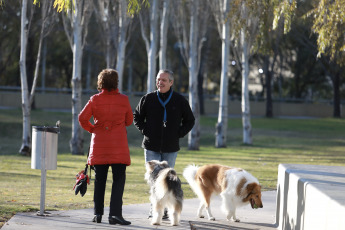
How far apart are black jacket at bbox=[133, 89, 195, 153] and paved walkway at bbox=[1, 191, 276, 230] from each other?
100cm

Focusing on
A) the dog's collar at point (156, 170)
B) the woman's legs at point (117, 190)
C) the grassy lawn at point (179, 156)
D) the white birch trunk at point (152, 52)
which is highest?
the white birch trunk at point (152, 52)

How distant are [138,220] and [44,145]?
155 cm

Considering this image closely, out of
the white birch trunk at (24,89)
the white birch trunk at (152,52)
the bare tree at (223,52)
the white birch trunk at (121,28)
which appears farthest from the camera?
the bare tree at (223,52)

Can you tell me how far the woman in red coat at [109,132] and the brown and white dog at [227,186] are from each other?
1.22 metres

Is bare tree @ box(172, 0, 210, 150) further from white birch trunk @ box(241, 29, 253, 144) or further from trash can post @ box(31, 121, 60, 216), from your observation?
trash can post @ box(31, 121, 60, 216)

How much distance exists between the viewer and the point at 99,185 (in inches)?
320

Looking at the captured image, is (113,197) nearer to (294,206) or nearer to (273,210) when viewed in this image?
(294,206)

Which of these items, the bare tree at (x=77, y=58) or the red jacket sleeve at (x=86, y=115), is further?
the bare tree at (x=77, y=58)

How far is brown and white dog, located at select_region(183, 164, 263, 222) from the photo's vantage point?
27.5ft

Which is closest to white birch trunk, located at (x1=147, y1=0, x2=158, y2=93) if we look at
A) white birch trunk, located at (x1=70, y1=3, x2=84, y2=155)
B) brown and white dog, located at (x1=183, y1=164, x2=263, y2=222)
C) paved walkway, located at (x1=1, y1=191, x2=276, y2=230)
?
white birch trunk, located at (x1=70, y1=3, x2=84, y2=155)

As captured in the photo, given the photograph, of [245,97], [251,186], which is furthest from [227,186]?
[245,97]

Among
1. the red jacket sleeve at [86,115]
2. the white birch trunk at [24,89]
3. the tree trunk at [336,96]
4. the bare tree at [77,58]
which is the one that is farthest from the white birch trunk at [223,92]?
the tree trunk at [336,96]

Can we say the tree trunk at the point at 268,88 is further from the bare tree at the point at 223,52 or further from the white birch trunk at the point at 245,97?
the bare tree at the point at 223,52

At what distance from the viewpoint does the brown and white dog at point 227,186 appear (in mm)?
8391
